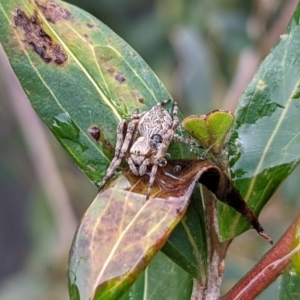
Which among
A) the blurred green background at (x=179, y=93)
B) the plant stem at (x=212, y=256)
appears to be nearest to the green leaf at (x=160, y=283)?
the plant stem at (x=212, y=256)

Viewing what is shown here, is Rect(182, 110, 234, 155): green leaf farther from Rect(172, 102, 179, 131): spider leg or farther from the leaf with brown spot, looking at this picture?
Rect(172, 102, 179, 131): spider leg

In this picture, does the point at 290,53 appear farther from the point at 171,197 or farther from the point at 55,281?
the point at 55,281

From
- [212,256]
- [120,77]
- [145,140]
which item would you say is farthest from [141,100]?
[212,256]

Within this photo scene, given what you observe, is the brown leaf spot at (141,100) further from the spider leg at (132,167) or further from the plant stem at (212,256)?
the plant stem at (212,256)

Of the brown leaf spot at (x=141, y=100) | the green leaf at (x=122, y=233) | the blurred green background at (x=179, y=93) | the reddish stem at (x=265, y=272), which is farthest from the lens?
the blurred green background at (x=179, y=93)

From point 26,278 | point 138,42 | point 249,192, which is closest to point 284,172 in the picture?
point 249,192

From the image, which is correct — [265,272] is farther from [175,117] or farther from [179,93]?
[179,93]
